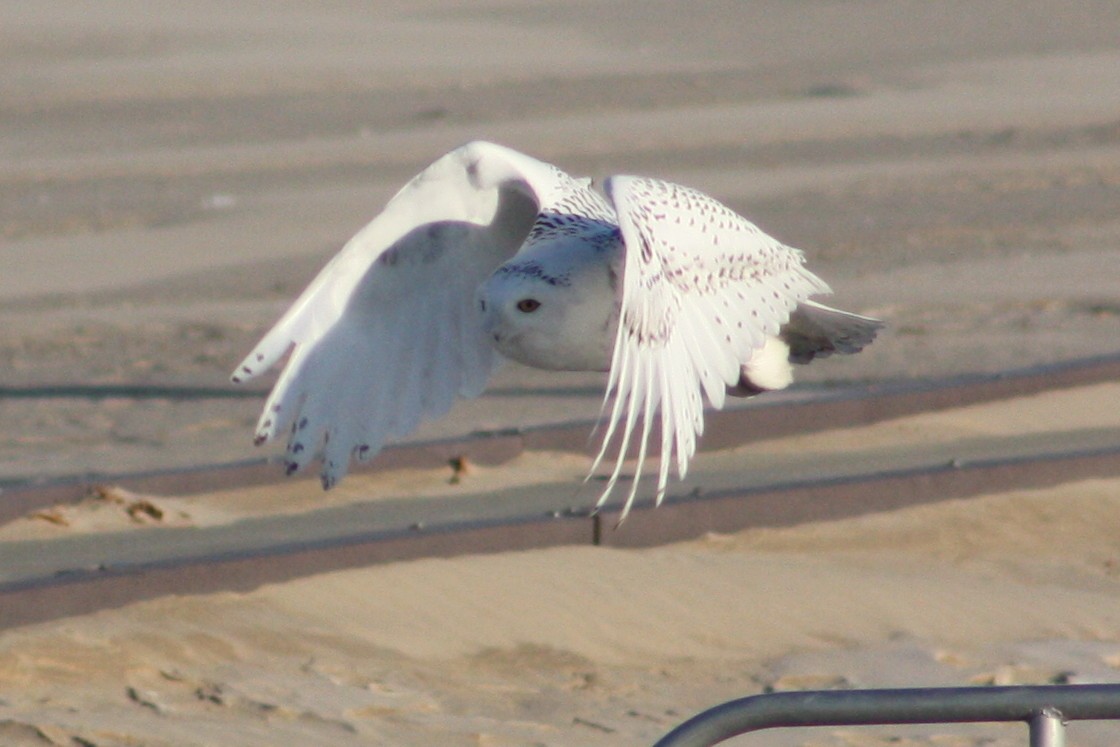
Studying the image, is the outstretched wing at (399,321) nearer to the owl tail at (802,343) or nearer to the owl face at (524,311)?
the owl face at (524,311)

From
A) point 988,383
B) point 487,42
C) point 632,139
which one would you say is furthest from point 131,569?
point 487,42

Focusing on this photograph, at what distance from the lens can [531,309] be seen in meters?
4.83

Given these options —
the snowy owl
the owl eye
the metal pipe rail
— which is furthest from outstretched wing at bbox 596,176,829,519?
the metal pipe rail

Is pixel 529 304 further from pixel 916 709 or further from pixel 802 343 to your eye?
pixel 916 709

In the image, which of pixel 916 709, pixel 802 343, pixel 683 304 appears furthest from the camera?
pixel 802 343

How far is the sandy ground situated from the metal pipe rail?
3303 mm

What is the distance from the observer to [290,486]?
9.13 m

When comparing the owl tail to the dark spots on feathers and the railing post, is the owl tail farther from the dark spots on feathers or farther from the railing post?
the railing post

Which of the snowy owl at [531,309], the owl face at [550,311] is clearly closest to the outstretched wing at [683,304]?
the snowy owl at [531,309]

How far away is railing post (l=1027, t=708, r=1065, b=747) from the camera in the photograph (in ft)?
9.14

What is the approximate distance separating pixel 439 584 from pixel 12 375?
18.9 ft

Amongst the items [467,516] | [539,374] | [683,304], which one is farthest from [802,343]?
[539,374]

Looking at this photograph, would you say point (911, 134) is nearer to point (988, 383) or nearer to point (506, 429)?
point (988, 383)

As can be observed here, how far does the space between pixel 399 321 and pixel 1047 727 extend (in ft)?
9.74
